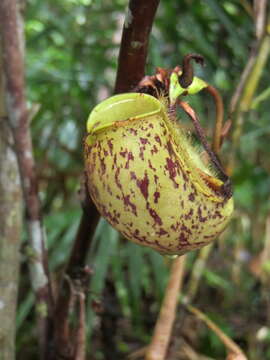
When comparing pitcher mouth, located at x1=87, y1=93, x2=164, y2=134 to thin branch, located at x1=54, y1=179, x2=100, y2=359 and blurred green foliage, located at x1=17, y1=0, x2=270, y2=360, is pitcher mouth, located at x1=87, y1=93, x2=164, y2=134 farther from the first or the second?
blurred green foliage, located at x1=17, y1=0, x2=270, y2=360

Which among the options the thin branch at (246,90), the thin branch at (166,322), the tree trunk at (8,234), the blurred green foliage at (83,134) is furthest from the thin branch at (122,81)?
the thin branch at (246,90)

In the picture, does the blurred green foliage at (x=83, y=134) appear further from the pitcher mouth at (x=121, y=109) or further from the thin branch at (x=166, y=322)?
the pitcher mouth at (x=121, y=109)

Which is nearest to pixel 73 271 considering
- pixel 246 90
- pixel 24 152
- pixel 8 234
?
pixel 8 234

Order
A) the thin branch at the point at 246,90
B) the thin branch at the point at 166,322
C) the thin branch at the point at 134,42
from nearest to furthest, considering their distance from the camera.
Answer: the thin branch at the point at 134,42
the thin branch at the point at 166,322
the thin branch at the point at 246,90

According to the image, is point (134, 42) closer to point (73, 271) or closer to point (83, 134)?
point (73, 271)

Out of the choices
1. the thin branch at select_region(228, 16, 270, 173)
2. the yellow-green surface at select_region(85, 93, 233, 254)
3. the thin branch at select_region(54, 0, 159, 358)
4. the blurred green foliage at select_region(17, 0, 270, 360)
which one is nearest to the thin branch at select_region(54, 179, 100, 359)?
the thin branch at select_region(54, 0, 159, 358)
